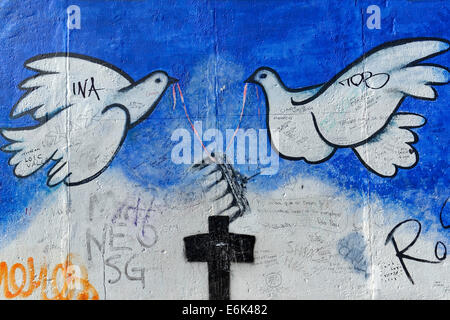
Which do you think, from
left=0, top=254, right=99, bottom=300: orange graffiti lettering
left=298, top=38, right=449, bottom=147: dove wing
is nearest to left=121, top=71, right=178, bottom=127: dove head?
left=298, top=38, right=449, bottom=147: dove wing

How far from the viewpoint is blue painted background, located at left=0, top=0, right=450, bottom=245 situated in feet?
13.8

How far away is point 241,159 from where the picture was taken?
4242 mm

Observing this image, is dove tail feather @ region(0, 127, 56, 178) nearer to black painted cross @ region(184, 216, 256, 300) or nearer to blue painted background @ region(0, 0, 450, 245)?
blue painted background @ region(0, 0, 450, 245)

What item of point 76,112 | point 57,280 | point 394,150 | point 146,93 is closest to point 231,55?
point 146,93

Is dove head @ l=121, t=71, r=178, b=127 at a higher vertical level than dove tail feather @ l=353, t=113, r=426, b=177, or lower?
higher

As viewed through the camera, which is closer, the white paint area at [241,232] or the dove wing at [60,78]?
the white paint area at [241,232]

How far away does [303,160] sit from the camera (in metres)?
4.23

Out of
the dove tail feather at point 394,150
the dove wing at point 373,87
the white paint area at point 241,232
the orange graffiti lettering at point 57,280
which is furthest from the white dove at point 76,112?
the dove tail feather at point 394,150

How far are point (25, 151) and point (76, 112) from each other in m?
0.56

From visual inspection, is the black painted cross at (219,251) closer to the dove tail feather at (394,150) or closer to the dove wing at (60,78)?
the dove tail feather at (394,150)

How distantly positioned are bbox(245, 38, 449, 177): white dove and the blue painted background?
0.25ft

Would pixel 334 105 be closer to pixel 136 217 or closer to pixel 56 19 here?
pixel 136 217

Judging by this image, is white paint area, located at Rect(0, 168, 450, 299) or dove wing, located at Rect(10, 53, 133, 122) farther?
dove wing, located at Rect(10, 53, 133, 122)

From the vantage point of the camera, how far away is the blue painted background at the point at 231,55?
421cm
